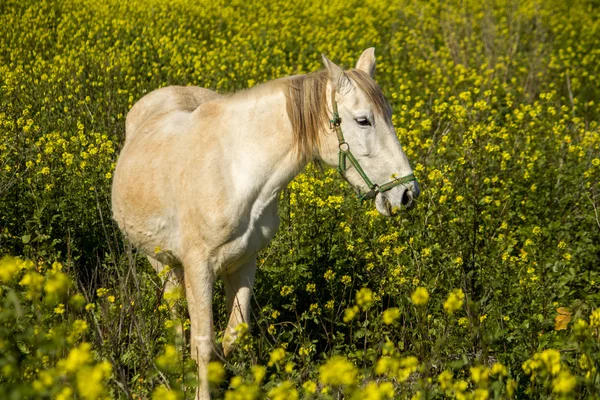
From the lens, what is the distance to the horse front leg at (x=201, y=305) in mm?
3848

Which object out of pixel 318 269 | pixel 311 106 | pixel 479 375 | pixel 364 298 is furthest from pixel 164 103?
pixel 479 375

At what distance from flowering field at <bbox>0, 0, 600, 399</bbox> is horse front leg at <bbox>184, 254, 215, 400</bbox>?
0.12 metres

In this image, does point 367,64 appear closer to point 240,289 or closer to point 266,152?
point 266,152

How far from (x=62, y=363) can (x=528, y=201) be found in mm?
4506

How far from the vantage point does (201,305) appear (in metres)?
3.88

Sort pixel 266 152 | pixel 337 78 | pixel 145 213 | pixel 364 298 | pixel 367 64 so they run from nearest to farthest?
pixel 364 298
pixel 337 78
pixel 266 152
pixel 367 64
pixel 145 213

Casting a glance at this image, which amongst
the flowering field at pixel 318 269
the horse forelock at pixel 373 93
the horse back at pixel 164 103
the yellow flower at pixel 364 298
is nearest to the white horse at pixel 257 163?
the horse forelock at pixel 373 93

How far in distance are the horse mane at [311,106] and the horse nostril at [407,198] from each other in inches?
14.9

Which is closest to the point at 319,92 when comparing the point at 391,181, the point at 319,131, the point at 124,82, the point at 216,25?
the point at 319,131

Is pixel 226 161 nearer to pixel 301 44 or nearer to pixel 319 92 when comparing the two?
pixel 319 92

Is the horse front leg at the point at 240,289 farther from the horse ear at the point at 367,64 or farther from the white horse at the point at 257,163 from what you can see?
the horse ear at the point at 367,64

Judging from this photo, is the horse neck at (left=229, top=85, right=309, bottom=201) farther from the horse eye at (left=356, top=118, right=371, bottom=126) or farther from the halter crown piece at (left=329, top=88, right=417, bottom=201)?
the horse eye at (left=356, top=118, right=371, bottom=126)

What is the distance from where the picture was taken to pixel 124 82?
8188 millimetres

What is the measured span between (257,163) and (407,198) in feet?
2.58
